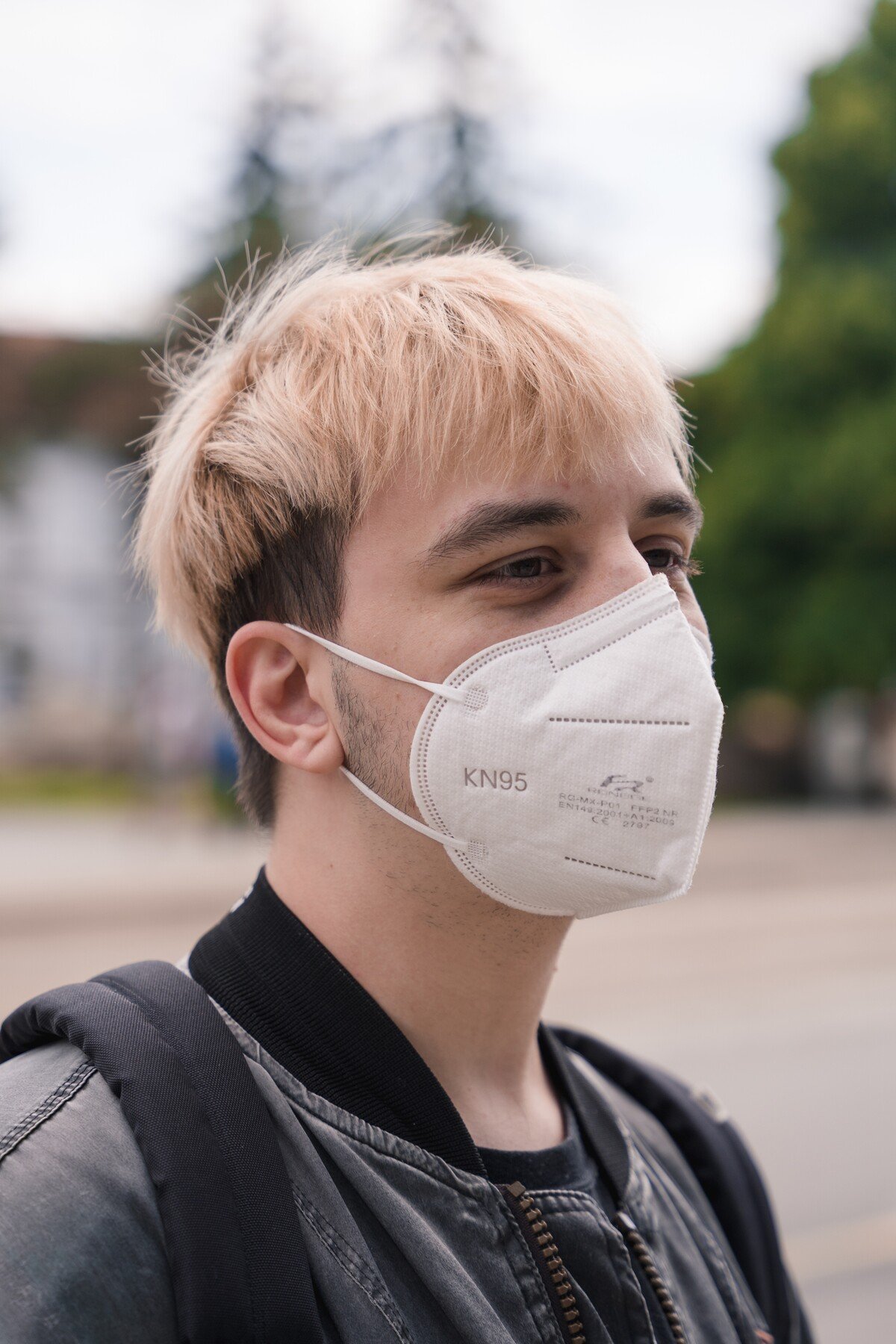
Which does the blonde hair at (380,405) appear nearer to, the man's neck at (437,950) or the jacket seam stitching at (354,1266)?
the man's neck at (437,950)

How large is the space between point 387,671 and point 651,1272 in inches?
30.6

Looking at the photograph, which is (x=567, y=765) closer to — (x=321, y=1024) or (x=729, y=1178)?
(x=321, y=1024)

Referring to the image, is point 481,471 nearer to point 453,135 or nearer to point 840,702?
point 453,135

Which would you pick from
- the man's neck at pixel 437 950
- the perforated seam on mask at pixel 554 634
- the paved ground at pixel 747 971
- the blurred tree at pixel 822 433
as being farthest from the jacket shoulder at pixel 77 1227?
the blurred tree at pixel 822 433

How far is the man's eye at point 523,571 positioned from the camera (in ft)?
5.52

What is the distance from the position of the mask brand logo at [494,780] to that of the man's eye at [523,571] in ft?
0.78

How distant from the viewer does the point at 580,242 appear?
19.2m

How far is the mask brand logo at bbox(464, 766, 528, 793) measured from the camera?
1711mm

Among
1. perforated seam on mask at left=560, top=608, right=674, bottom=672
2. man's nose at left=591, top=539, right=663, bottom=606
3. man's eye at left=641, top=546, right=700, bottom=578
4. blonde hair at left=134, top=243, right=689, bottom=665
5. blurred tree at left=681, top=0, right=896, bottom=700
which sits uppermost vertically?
blurred tree at left=681, top=0, right=896, bottom=700

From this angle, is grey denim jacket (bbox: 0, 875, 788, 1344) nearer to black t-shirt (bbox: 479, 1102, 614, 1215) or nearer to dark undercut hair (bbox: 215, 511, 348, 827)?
black t-shirt (bbox: 479, 1102, 614, 1215)

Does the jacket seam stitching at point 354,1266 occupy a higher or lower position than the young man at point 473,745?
lower

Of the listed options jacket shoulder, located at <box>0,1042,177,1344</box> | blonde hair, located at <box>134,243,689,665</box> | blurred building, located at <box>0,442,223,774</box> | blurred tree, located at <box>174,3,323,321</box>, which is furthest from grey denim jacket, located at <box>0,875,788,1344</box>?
blurred building, located at <box>0,442,223,774</box>

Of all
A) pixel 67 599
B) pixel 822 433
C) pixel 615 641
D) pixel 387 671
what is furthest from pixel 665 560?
pixel 67 599

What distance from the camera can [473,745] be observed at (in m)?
1.71
